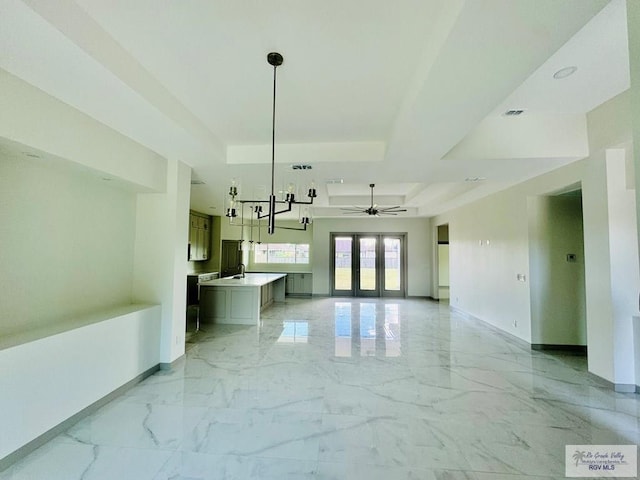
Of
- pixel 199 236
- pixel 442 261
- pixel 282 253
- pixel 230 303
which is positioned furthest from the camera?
pixel 282 253

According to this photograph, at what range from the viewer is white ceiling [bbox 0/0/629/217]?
5.37ft

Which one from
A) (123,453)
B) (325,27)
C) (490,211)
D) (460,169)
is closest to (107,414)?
(123,453)

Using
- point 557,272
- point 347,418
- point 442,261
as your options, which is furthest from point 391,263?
point 347,418

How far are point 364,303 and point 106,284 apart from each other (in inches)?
264

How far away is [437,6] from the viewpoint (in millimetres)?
1688

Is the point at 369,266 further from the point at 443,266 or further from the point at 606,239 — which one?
the point at 606,239

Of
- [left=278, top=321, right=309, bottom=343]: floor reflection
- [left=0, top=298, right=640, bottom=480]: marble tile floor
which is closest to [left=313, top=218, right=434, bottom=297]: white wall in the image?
[left=278, top=321, right=309, bottom=343]: floor reflection

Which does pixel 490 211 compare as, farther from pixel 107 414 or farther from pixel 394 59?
pixel 107 414

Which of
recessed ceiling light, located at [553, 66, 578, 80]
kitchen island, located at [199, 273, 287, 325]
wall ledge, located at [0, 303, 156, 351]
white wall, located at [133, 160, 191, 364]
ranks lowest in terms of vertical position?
kitchen island, located at [199, 273, 287, 325]

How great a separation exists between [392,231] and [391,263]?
1115mm

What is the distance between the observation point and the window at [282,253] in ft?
34.3

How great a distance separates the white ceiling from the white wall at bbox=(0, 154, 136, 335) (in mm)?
893

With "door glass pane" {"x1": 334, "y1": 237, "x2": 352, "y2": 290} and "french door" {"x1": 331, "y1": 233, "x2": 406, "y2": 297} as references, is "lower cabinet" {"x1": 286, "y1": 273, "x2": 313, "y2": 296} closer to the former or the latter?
"french door" {"x1": 331, "y1": 233, "x2": 406, "y2": 297}

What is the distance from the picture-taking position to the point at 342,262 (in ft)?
33.0
